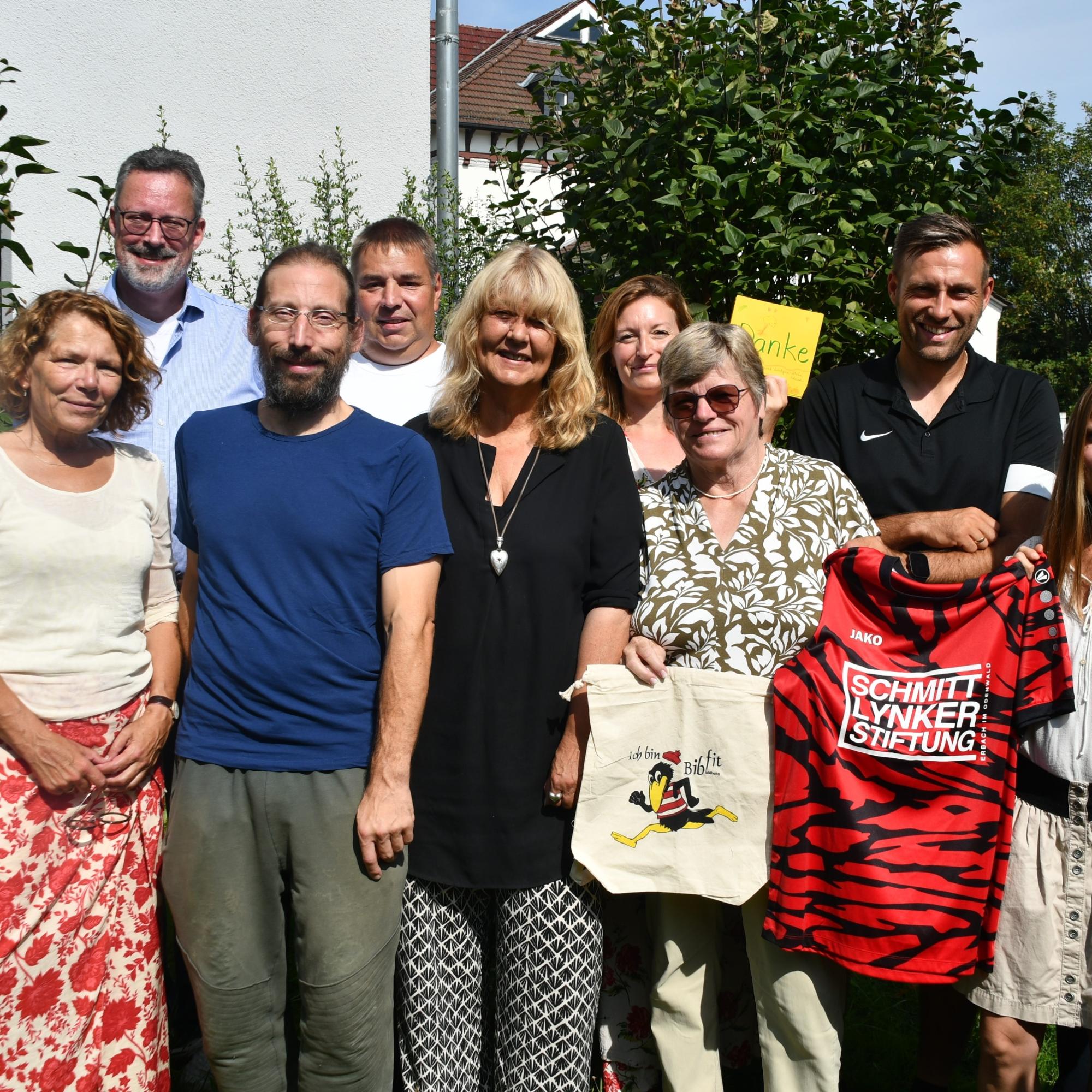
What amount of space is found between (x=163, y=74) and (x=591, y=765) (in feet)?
26.4

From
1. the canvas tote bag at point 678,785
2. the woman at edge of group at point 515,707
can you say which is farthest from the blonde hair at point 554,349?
the canvas tote bag at point 678,785

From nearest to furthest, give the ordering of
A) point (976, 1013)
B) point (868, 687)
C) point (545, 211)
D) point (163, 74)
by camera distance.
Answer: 1. point (868, 687)
2. point (976, 1013)
3. point (545, 211)
4. point (163, 74)

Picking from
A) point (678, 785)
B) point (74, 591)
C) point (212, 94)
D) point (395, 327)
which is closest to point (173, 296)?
point (395, 327)

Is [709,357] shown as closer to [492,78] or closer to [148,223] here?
[148,223]

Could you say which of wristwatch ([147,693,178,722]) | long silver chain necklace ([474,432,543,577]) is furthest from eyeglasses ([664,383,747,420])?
wristwatch ([147,693,178,722])

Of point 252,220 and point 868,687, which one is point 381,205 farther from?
point 868,687

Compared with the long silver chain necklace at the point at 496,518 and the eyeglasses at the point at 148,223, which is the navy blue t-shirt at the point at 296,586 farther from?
the eyeglasses at the point at 148,223

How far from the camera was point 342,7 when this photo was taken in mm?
9273

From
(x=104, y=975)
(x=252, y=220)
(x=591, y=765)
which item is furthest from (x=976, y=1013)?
(x=252, y=220)

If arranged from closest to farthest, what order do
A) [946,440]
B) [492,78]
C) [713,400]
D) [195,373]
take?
[713,400] < [946,440] < [195,373] < [492,78]

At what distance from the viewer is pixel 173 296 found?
12.0 ft

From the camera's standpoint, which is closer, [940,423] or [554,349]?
[554,349]

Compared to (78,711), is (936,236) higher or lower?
higher

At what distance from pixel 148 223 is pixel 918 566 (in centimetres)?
268
